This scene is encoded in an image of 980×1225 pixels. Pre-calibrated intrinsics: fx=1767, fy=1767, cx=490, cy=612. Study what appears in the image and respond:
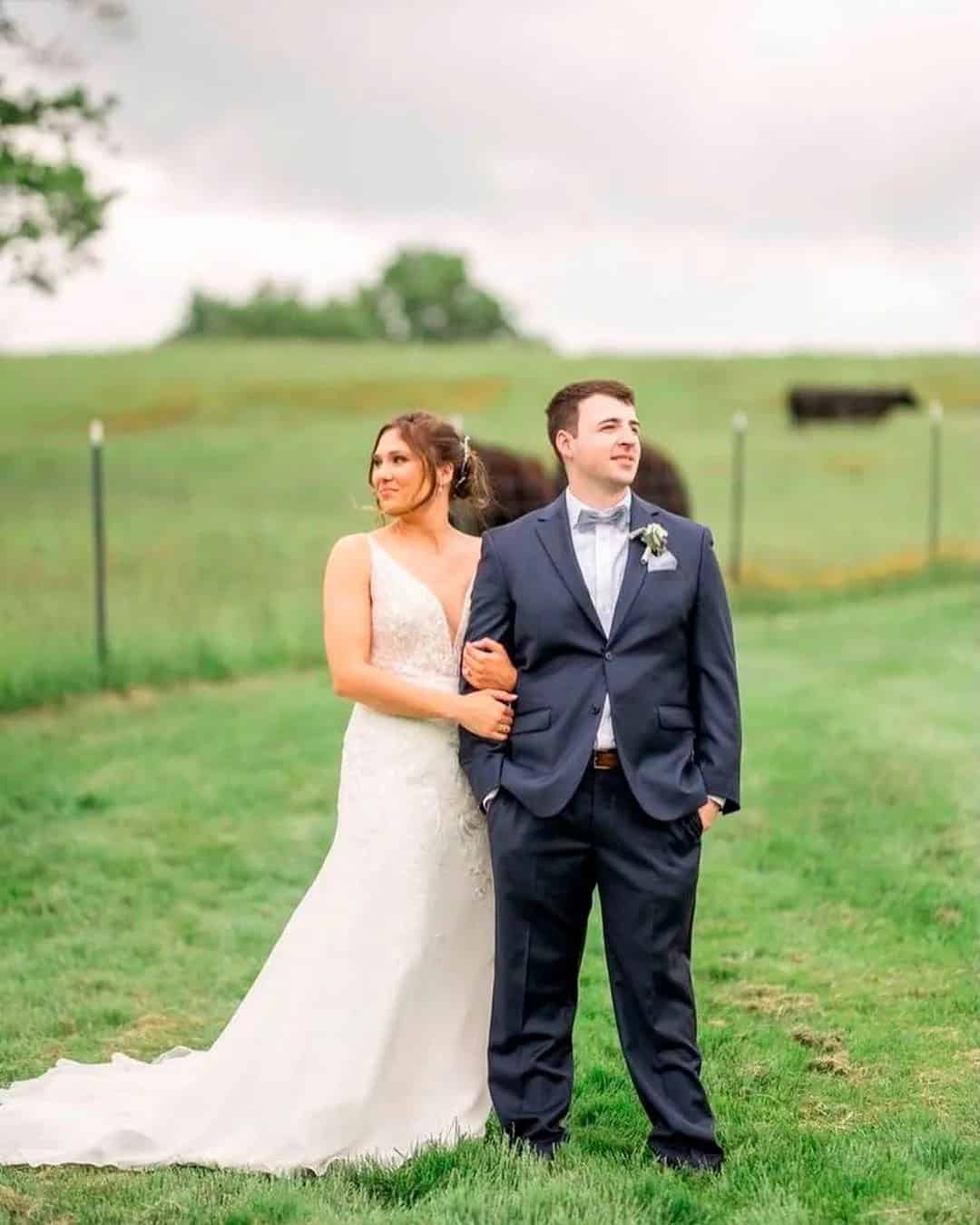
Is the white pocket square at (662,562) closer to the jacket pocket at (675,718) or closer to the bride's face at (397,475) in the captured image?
the jacket pocket at (675,718)

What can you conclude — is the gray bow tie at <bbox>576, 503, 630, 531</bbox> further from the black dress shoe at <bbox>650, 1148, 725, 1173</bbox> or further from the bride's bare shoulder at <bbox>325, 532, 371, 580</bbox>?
the black dress shoe at <bbox>650, 1148, 725, 1173</bbox>

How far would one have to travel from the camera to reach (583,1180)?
183 inches

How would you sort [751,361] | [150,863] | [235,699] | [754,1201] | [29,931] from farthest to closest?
1. [751,361]
2. [235,699]
3. [150,863]
4. [29,931]
5. [754,1201]

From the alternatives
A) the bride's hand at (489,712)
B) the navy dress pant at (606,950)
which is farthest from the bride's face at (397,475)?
the navy dress pant at (606,950)

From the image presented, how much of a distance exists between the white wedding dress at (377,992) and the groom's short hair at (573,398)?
2.19ft

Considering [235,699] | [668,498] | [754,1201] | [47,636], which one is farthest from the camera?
[668,498]

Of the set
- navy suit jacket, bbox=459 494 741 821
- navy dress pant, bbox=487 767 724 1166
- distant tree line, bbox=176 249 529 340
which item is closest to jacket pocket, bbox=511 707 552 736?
navy suit jacket, bbox=459 494 741 821

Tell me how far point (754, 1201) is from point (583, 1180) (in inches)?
17.7

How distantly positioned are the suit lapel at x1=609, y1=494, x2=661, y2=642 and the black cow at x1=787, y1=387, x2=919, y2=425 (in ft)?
128

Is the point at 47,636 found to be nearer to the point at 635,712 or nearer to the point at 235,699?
the point at 235,699

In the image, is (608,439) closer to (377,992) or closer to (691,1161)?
(377,992)

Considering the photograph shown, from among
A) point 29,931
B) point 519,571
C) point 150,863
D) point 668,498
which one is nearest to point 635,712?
point 519,571

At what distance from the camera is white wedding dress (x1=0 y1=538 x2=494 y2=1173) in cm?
503

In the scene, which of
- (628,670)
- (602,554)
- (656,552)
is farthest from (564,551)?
(628,670)
